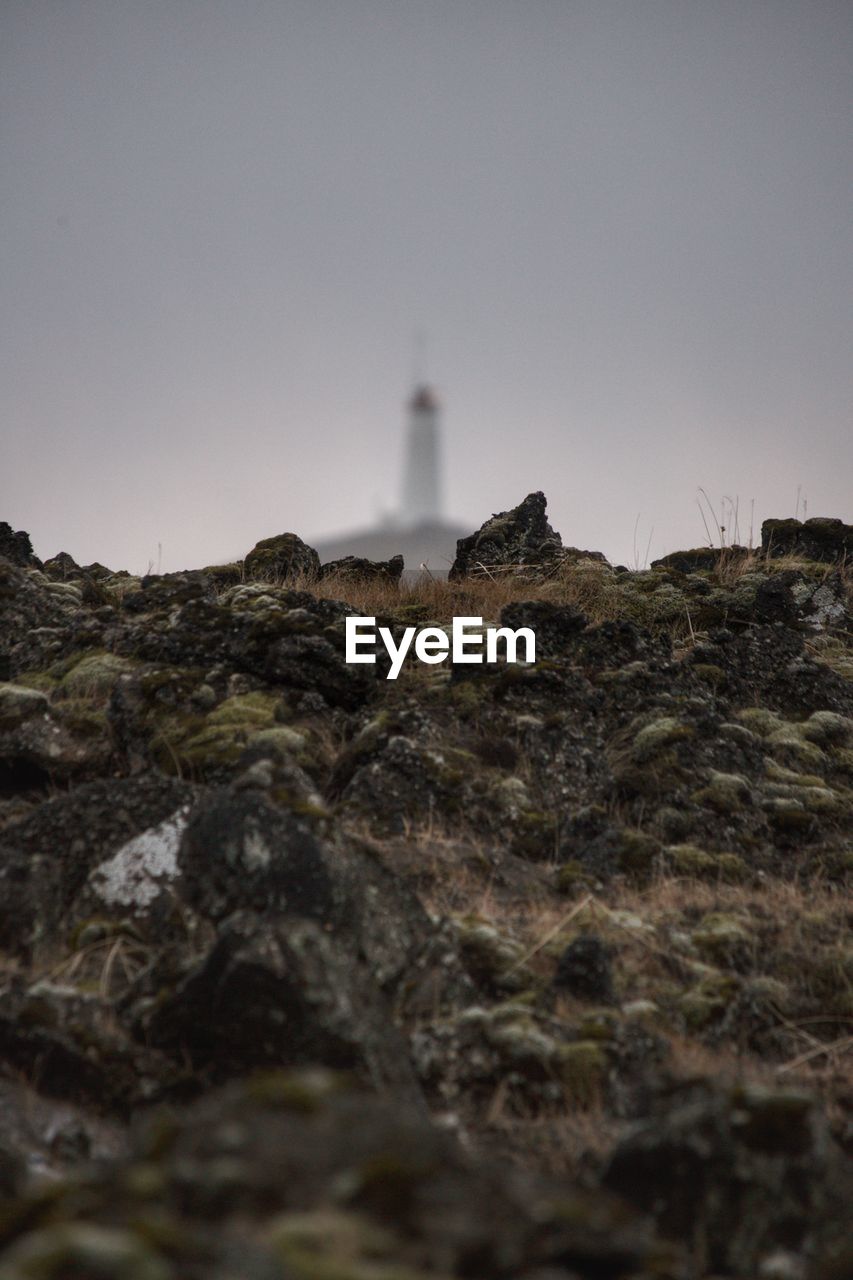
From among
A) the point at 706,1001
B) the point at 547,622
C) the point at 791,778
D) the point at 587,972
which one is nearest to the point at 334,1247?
the point at 587,972

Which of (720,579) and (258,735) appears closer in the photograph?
(258,735)

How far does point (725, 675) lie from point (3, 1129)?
10.4 m

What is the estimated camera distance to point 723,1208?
3.38 m

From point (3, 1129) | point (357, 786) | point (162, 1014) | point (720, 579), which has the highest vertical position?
point (720, 579)

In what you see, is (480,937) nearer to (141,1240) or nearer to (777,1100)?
(777,1100)

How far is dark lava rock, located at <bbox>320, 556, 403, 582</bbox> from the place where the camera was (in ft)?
54.1

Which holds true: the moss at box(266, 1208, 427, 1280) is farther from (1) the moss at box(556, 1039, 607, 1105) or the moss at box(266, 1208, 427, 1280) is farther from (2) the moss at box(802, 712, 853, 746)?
(2) the moss at box(802, 712, 853, 746)

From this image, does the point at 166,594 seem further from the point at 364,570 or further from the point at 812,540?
the point at 812,540

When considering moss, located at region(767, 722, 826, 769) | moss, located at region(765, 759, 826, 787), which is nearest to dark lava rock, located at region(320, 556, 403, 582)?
moss, located at region(767, 722, 826, 769)

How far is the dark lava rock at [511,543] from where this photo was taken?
16.9 metres

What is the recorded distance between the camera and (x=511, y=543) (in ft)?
57.5

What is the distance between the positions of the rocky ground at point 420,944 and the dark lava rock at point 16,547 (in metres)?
1.77

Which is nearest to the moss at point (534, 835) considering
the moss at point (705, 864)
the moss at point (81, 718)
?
the moss at point (705, 864)

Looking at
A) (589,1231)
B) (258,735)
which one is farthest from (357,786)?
(589,1231)
